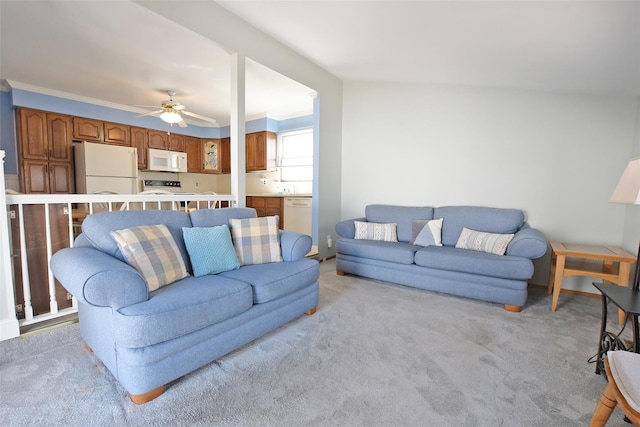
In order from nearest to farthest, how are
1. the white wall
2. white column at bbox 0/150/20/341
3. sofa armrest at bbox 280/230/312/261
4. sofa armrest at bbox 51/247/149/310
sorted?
sofa armrest at bbox 51/247/149/310 < white column at bbox 0/150/20/341 < sofa armrest at bbox 280/230/312/261 < the white wall

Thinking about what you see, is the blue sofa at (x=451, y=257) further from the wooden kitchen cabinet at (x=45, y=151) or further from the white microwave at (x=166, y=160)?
the wooden kitchen cabinet at (x=45, y=151)

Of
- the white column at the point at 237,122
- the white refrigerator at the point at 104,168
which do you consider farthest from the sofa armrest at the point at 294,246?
the white refrigerator at the point at 104,168

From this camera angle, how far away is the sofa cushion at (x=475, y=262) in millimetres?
2522

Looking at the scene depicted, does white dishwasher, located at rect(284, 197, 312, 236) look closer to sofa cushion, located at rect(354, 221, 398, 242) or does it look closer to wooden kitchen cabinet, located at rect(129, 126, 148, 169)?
→ sofa cushion, located at rect(354, 221, 398, 242)

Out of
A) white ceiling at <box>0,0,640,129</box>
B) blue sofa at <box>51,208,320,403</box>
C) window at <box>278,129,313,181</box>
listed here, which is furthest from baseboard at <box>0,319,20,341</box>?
window at <box>278,129,313,181</box>

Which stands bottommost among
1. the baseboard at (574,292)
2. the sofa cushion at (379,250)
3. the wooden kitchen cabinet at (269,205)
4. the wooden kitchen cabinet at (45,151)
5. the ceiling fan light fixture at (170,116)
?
the baseboard at (574,292)

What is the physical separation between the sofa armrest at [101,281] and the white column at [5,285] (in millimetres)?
640

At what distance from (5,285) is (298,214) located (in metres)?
3.64

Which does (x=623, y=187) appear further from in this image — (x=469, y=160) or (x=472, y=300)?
(x=469, y=160)

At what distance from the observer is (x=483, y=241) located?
116 inches

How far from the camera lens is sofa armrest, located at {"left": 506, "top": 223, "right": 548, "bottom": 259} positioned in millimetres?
2527

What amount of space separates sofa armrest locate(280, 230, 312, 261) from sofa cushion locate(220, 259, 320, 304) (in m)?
0.08

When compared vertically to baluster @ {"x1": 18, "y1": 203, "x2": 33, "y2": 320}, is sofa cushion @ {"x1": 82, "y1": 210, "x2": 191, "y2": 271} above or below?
above

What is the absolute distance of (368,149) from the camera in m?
4.24
